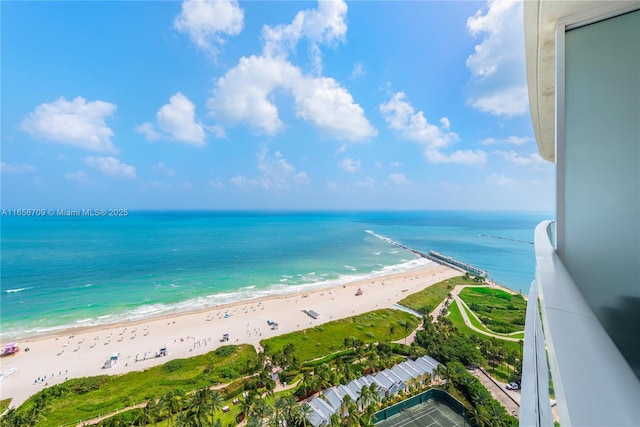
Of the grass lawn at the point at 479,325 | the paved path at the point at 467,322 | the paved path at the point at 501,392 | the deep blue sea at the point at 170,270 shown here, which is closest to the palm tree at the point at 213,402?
the paved path at the point at 501,392

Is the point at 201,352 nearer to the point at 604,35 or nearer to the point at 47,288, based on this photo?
the point at 604,35

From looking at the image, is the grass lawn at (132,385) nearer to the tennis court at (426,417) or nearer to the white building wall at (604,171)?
the tennis court at (426,417)

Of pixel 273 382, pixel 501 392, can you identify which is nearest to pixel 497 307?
pixel 501 392

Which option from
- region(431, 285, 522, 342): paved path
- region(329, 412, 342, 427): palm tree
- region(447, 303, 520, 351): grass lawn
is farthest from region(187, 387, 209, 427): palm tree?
region(431, 285, 522, 342): paved path

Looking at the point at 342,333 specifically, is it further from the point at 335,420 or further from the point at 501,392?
the point at 501,392

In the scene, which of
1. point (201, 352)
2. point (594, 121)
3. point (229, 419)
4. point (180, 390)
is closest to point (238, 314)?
point (201, 352)

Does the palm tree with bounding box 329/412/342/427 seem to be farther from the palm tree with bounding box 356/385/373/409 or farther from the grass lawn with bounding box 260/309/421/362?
the grass lawn with bounding box 260/309/421/362
